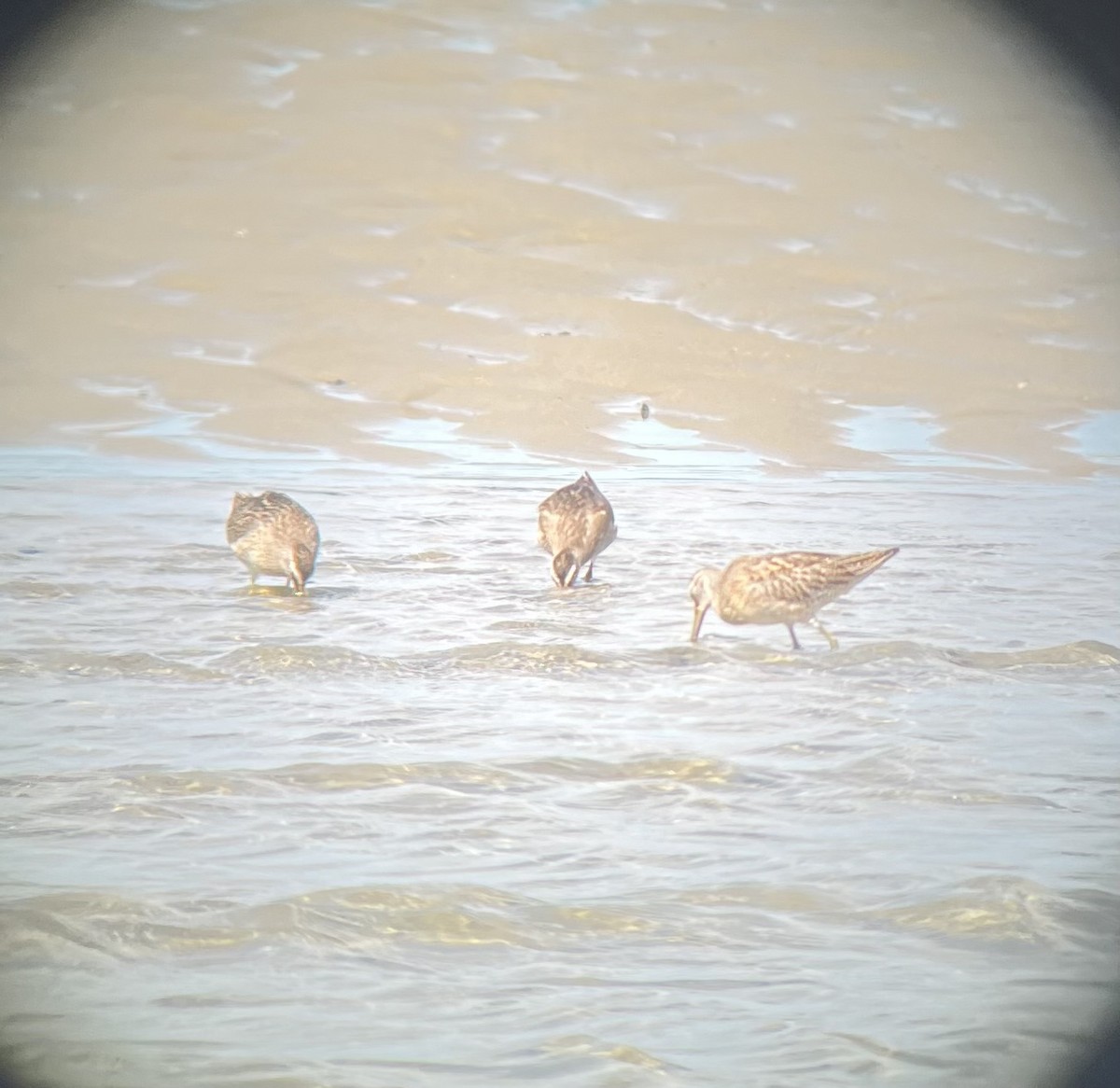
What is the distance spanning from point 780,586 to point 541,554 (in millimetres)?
1845

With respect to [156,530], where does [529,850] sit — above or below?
below

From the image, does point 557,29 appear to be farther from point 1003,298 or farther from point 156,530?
point 156,530

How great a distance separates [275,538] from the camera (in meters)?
6.85

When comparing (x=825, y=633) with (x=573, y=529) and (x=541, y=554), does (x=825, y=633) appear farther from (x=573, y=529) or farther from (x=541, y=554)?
(x=541, y=554)

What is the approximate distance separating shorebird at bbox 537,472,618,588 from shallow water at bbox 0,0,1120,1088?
189 millimetres

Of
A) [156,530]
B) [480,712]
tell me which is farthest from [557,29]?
[480,712]

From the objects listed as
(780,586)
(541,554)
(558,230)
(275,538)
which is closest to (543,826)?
(780,586)

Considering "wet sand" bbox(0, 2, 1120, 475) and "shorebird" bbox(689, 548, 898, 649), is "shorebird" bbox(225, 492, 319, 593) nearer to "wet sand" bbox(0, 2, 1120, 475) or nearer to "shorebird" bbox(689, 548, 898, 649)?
"shorebird" bbox(689, 548, 898, 649)

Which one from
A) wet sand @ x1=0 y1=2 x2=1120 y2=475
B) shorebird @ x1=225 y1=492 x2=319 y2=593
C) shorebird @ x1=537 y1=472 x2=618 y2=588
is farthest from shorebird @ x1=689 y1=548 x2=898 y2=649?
wet sand @ x1=0 y1=2 x2=1120 y2=475

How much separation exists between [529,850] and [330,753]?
0.88 metres

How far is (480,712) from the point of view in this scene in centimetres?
511

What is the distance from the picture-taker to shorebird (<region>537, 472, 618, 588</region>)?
711 cm

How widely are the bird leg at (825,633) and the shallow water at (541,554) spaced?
0.04 metres

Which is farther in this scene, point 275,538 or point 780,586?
point 275,538
